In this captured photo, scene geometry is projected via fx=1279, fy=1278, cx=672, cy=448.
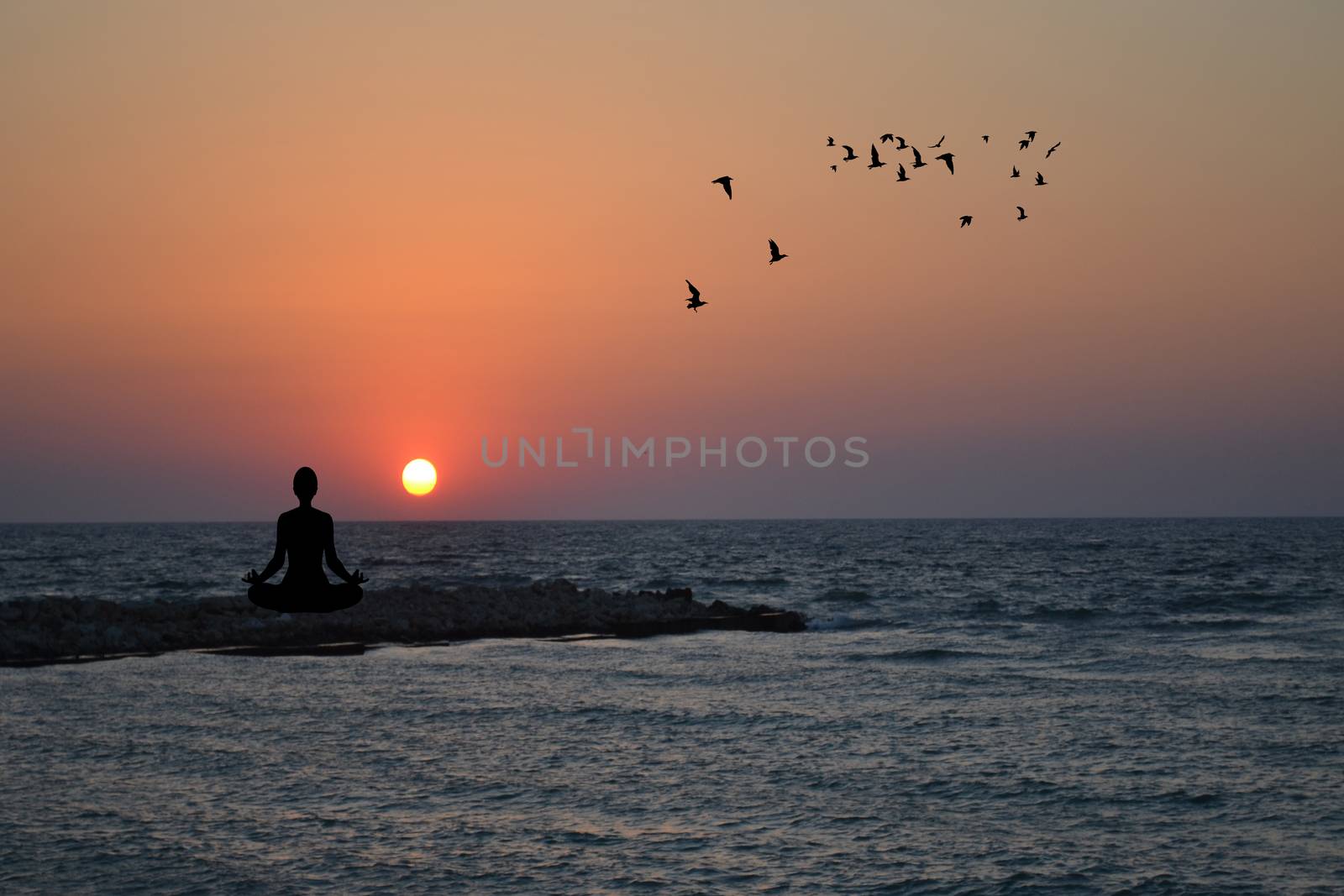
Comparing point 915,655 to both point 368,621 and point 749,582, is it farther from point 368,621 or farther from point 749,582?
point 749,582

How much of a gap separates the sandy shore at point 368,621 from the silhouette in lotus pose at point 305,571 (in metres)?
33.3

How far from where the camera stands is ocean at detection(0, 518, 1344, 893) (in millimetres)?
15578

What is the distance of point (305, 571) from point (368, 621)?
38351 mm

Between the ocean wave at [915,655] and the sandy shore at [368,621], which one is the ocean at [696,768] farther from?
the sandy shore at [368,621]

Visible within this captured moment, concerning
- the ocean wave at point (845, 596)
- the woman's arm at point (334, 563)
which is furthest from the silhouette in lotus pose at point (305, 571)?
the ocean wave at point (845, 596)

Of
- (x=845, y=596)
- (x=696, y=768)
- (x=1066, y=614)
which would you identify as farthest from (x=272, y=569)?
(x=845, y=596)

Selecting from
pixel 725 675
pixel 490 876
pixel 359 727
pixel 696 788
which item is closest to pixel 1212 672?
pixel 725 675

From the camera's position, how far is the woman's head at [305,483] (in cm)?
464

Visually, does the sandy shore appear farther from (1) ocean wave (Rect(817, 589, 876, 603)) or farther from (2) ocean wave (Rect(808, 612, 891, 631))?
(1) ocean wave (Rect(817, 589, 876, 603))

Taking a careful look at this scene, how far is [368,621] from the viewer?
42125 millimetres

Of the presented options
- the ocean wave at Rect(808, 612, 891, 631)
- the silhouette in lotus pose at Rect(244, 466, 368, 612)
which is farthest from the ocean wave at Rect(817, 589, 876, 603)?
the silhouette in lotus pose at Rect(244, 466, 368, 612)

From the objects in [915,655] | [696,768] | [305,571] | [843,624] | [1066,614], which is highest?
[305,571]

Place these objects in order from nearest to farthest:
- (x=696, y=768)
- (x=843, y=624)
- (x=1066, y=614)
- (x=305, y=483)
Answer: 1. (x=305, y=483)
2. (x=696, y=768)
3. (x=843, y=624)
4. (x=1066, y=614)

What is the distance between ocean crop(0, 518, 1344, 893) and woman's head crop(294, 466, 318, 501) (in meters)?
11.2
